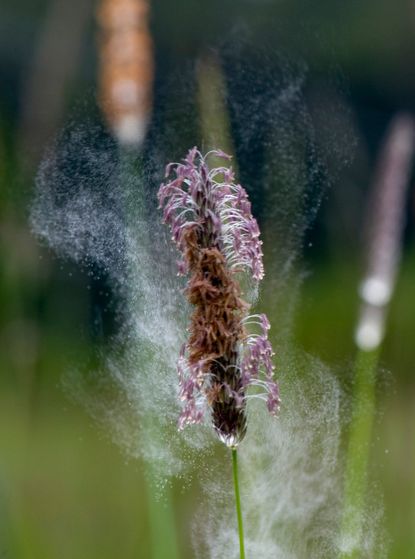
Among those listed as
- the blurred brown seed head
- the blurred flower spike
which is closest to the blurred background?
the blurred brown seed head

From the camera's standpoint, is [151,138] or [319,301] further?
[319,301]

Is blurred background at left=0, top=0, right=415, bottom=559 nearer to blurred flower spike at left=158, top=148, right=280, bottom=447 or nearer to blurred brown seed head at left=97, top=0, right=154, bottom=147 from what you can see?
blurred brown seed head at left=97, top=0, right=154, bottom=147

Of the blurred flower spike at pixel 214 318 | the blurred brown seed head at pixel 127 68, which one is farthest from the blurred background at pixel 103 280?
the blurred flower spike at pixel 214 318

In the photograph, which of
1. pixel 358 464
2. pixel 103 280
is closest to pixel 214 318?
pixel 358 464

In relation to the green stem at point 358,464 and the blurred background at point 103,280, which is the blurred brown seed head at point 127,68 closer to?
the blurred background at point 103,280

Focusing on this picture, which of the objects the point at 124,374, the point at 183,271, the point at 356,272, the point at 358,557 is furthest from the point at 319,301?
the point at 183,271

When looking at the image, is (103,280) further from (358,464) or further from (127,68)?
(358,464)

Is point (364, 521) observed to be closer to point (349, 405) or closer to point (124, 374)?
point (349, 405)
